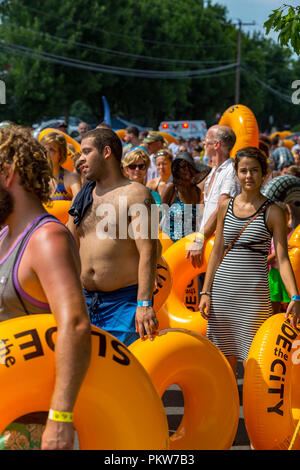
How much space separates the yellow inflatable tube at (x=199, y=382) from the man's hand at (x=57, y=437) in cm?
155

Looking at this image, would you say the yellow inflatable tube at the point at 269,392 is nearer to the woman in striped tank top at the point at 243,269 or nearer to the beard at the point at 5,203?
the woman in striped tank top at the point at 243,269

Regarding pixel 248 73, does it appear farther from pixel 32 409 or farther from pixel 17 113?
pixel 32 409

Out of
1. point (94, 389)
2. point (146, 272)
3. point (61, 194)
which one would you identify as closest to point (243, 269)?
point (146, 272)

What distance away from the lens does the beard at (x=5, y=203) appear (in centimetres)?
255

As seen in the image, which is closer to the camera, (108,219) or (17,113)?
(108,219)

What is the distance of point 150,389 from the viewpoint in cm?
276

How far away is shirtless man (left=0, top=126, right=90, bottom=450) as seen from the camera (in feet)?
7.70

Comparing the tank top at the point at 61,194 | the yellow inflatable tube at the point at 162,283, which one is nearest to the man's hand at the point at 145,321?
the yellow inflatable tube at the point at 162,283

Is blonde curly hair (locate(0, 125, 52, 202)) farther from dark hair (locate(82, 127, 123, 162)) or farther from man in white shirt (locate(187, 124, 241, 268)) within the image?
man in white shirt (locate(187, 124, 241, 268))

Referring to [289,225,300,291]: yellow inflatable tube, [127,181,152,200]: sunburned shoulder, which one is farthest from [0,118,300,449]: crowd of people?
[289,225,300,291]: yellow inflatable tube
